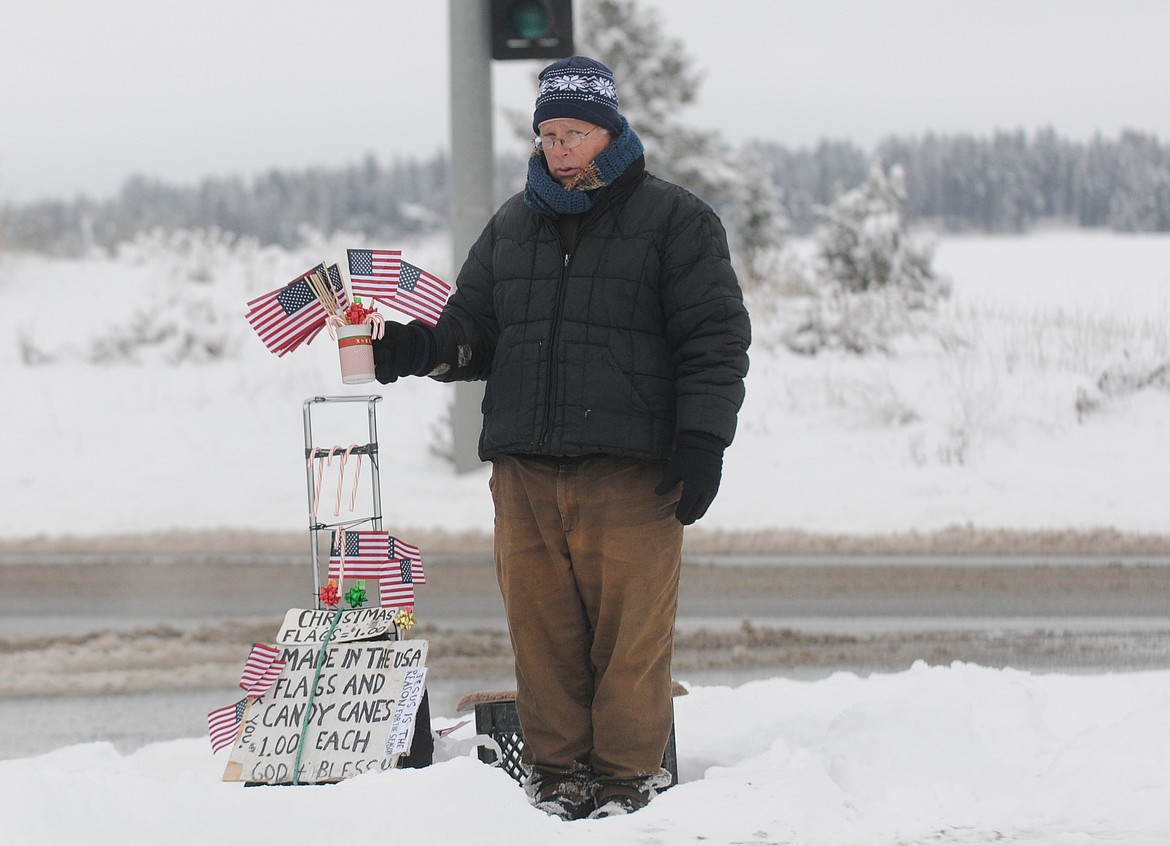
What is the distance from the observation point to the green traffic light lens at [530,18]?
330 inches

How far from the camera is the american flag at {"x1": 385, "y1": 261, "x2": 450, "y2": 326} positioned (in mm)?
4027

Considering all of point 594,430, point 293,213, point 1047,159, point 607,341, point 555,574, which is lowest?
point 555,574

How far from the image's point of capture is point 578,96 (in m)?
3.66

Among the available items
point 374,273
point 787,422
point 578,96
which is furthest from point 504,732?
point 787,422

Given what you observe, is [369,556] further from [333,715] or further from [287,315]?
[287,315]

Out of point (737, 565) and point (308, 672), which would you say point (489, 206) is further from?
point (308, 672)

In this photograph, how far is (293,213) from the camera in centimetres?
4391

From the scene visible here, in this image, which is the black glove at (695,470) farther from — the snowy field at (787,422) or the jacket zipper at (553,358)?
the snowy field at (787,422)

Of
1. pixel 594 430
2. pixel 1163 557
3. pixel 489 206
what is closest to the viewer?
pixel 594 430

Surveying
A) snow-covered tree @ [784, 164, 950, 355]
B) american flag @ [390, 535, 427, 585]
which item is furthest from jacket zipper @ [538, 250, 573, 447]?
snow-covered tree @ [784, 164, 950, 355]

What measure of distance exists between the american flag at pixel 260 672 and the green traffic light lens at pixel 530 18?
543 centimetres

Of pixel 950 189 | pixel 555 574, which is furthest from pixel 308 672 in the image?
pixel 950 189

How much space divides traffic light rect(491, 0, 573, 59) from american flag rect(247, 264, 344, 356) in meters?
4.72

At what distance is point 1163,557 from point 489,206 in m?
5.05
